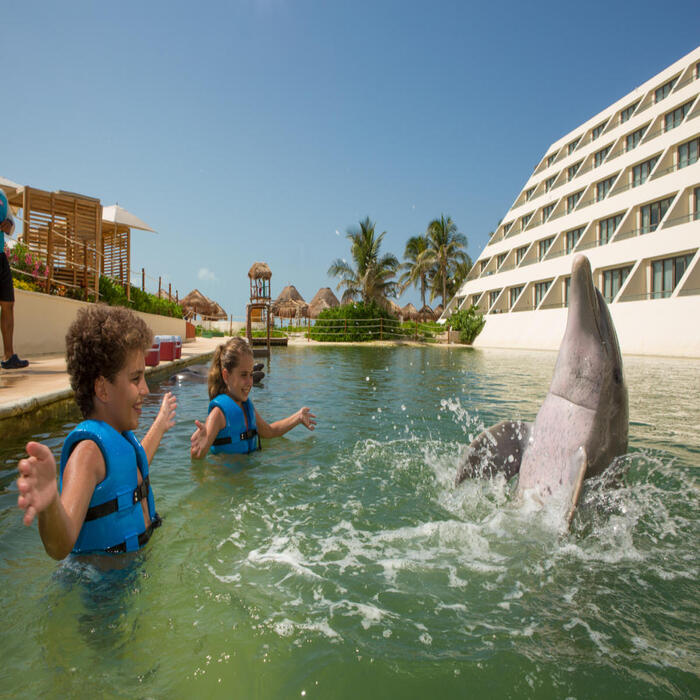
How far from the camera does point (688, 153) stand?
81.6 feet

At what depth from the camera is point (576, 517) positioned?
9.01 feet

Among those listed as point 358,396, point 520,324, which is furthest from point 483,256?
point 358,396

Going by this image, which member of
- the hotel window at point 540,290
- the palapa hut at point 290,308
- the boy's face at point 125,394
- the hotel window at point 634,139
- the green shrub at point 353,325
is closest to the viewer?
the boy's face at point 125,394

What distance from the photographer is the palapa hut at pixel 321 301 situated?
4769 centimetres

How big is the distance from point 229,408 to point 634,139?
3685 centimetres

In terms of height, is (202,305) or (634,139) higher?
(634,139)

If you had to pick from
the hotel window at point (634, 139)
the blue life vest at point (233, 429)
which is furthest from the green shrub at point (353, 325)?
the blue life vest at point (233, 429)

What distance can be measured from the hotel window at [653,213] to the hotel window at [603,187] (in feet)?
16.2

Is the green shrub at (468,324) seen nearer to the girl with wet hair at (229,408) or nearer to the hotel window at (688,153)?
the hotel window at (688,153)

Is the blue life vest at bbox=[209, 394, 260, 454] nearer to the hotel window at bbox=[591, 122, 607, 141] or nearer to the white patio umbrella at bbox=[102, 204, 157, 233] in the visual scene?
the white patio umbrella at bbox=[102, 204, 157, 233]

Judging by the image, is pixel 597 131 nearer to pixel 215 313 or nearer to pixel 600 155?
pixel 600 155

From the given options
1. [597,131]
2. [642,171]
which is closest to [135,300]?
[642,171]

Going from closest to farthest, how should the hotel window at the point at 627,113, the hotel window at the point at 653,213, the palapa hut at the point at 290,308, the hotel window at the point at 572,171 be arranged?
the hotel window at the point at 653,213 < the hotel window at the point at 627,113 < the hotel window at the point at 572,171 < the palapa hut at the point at 290,308

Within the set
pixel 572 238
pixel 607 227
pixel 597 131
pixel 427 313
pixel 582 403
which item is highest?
pixel 597 131
